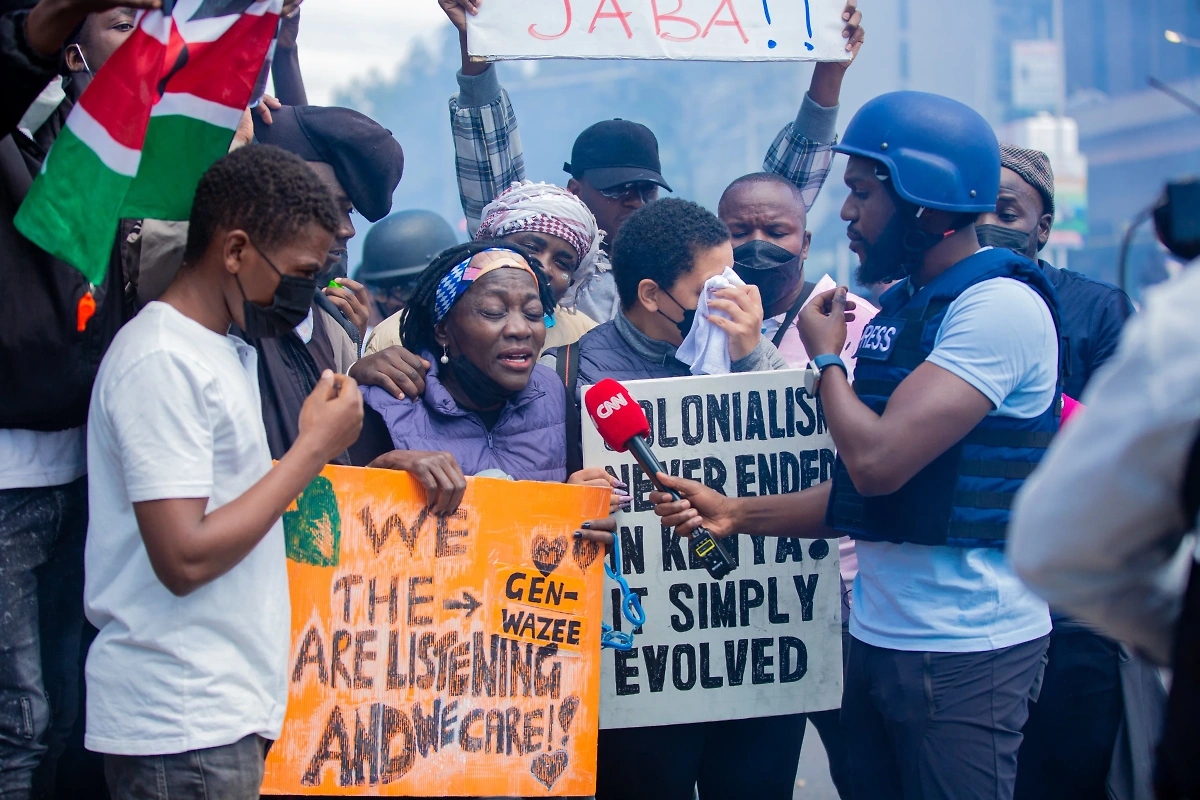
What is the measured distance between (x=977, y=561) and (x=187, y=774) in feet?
6.78

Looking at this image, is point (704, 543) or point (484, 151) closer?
point (704, 543)

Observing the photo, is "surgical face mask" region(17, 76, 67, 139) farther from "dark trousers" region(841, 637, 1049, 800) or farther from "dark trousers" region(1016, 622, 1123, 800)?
"dark trousers" region(1016, 622, 1123, 800)

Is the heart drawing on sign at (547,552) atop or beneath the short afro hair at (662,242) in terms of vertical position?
beneath

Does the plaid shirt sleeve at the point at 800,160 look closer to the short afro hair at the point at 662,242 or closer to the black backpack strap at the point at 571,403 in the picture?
the short afro hair at the point at 662,242

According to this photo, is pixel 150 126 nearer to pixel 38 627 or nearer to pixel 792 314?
pixel 38 627

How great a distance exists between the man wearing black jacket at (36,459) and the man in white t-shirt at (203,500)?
1.06 ft

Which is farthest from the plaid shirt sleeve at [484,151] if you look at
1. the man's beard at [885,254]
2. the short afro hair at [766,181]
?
the man's beard at [885,254]

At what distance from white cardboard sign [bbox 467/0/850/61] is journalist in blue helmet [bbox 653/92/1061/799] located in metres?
1.25

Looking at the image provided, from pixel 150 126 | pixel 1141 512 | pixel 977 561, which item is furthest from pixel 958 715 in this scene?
pixel 150 126

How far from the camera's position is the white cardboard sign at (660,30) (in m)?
4.27

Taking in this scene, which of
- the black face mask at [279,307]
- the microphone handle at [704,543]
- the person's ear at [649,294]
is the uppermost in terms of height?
the black face mask at [279,307]

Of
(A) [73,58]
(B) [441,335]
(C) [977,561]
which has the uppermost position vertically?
(A) [73,58]

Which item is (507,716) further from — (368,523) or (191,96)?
(191,96)

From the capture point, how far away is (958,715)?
118 inches
